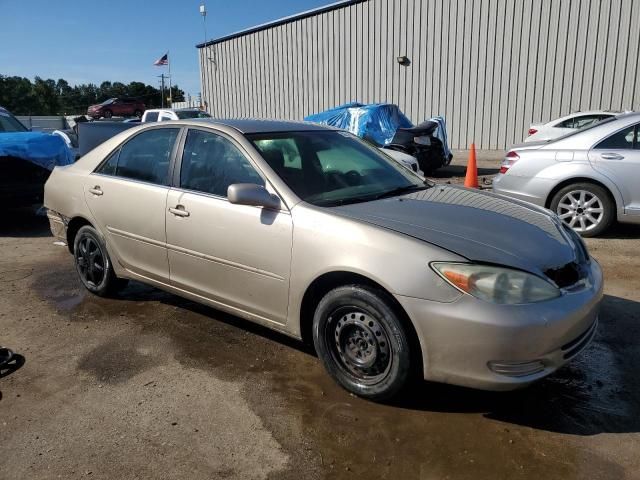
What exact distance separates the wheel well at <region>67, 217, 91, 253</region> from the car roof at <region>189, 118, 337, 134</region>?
59.7 inches

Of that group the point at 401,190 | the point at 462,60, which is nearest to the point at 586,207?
the point at 401,190

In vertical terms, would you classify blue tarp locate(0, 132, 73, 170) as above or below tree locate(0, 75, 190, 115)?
below

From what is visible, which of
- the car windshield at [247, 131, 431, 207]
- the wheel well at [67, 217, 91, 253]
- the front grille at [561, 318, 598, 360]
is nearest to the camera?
the front grille at [561, 318, 598, 360]

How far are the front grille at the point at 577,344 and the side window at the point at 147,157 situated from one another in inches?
112

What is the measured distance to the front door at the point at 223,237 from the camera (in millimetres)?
3250

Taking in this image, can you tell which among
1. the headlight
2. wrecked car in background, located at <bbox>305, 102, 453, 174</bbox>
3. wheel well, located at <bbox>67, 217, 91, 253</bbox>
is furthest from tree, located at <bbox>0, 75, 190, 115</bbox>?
the headlight

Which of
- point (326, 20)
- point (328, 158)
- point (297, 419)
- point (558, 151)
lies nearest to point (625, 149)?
point (558, 151)

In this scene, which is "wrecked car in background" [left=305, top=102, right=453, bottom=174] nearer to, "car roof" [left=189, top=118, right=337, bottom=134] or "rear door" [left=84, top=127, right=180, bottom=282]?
"car roof" [left=189, top=118, right=337, bottom=134]

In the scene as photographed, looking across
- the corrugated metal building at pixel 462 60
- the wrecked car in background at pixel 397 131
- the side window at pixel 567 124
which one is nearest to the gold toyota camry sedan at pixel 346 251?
the wrecked car in background at pixel 397 131

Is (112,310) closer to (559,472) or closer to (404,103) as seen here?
(559,472)

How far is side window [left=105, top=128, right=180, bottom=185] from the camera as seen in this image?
4055mm

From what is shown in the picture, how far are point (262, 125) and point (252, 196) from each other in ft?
3.12

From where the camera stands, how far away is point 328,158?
3.91 metres

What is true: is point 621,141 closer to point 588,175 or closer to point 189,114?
point 588,175
